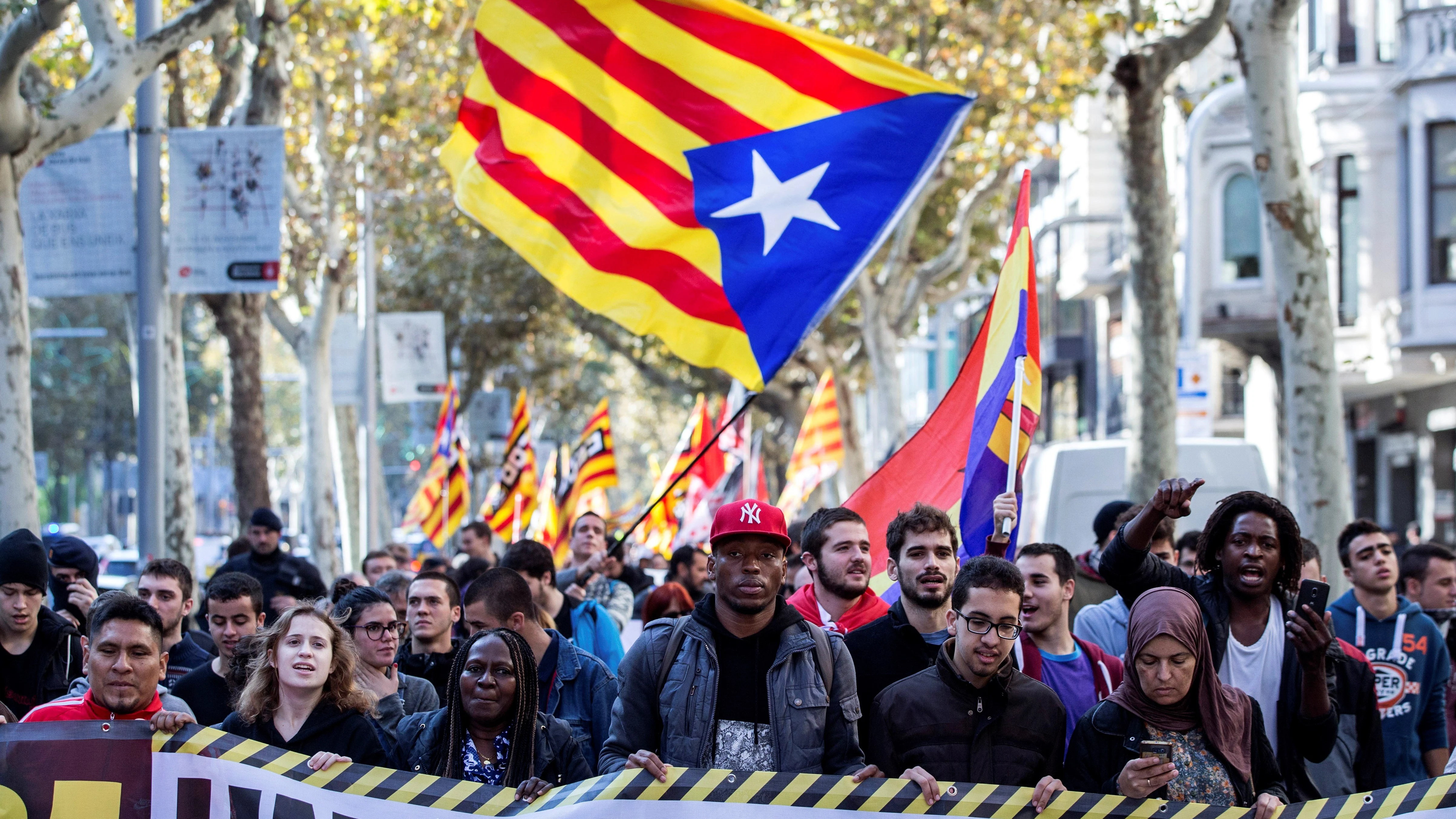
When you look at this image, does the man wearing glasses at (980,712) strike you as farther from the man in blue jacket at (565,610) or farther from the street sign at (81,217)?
the street sign at (81,217)

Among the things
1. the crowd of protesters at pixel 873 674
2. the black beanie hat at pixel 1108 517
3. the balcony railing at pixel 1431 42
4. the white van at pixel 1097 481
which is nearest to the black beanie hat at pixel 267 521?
the crowd of protesters at pixel 873 674

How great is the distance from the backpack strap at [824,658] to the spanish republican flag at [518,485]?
17.6 metres

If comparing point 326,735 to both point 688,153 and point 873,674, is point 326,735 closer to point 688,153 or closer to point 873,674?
point 873,674

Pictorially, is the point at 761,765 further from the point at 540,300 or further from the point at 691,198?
the point at 540,300

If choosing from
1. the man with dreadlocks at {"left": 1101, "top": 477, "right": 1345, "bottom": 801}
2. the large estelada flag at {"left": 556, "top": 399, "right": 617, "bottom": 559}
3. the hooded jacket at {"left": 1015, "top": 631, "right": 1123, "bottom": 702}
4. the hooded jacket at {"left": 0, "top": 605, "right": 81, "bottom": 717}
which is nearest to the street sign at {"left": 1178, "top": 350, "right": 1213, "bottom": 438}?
the large estelada flag at {"left": 556, "top": 399, "right": 617, "bottom": 559}

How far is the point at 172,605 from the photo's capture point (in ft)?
23.0

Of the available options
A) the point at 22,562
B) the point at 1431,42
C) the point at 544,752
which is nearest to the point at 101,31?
the point at 22,562

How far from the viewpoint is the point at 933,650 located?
534 centimetres

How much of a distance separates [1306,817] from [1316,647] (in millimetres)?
540

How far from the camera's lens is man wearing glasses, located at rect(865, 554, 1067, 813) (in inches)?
183

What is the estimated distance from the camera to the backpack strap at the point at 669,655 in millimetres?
4668

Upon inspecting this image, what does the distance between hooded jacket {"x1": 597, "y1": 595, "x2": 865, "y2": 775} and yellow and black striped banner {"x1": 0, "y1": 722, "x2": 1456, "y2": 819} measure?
78 millimetres

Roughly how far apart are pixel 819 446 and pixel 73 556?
1281cm

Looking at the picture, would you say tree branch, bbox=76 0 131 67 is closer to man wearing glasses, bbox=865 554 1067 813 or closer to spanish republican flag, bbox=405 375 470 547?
man wearing glasses, bbox=865 554 1067 813
